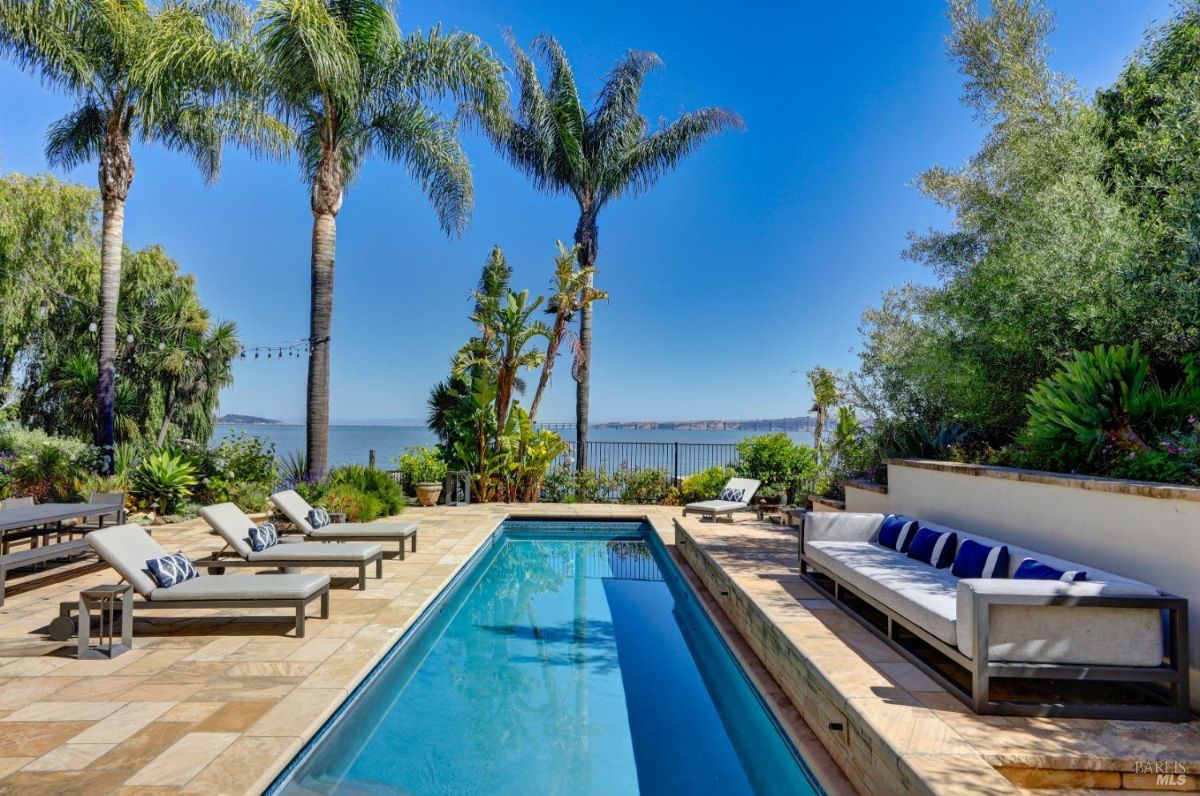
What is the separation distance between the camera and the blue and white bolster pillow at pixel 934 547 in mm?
4941

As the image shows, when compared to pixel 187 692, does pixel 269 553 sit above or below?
above

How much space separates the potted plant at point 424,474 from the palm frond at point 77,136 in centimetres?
830

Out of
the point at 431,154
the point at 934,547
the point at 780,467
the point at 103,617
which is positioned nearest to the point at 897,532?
the point at 934,547

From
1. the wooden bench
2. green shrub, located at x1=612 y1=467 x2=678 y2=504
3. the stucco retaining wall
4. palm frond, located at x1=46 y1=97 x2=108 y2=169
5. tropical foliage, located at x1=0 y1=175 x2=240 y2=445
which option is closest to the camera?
the stucco retaining wall

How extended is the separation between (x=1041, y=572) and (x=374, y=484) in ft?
32.7

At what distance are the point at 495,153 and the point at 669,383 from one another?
24.9 metres

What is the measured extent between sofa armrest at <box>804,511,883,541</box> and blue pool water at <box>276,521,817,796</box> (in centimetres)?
141

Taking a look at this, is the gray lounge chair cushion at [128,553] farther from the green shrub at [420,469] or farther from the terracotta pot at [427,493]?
the green shrub at [420,469]

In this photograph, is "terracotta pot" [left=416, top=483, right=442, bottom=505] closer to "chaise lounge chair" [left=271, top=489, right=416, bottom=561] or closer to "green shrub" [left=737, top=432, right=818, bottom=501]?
"chaise lounge chair" [left=271, top=489, right=416, bottom=561]

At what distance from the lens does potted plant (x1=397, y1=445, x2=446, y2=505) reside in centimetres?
1271

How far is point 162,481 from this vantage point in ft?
33.1

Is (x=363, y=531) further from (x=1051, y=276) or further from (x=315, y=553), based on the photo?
(x=1051, y=276)

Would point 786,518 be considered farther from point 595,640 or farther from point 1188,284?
point 1188,284

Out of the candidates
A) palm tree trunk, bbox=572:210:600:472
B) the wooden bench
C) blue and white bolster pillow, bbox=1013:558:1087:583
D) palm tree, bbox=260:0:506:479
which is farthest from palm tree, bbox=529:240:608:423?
blue and white bolster pillow, bbox=1013:558:1087:583
